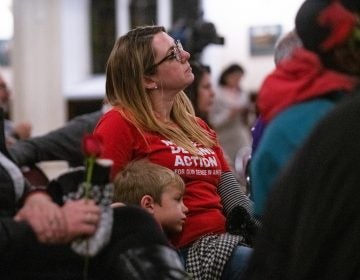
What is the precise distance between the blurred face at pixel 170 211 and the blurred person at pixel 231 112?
15.6 feet

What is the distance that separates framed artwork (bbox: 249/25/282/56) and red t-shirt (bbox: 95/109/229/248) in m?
6.62

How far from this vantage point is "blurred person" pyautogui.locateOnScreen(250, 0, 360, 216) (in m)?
2.10

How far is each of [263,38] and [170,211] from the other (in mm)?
7030

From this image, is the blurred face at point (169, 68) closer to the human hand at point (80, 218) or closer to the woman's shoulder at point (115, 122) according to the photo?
the woman's shoulder at point (115, 122)

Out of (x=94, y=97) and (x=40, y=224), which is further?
(x=94, y=97)

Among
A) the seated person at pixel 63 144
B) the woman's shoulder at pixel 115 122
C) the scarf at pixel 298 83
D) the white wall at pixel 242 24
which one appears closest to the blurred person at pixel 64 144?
the seated person at pixel 63 144

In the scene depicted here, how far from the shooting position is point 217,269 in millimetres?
3426

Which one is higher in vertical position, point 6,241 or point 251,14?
point 6,241

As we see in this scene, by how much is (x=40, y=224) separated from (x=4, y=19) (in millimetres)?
9244

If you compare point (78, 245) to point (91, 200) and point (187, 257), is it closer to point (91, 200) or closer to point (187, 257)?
point (91, 200)

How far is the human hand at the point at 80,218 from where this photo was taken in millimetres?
2463

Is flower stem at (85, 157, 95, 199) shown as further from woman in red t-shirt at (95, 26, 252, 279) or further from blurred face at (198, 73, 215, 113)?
blurred face at (198, 73, 215, 113)

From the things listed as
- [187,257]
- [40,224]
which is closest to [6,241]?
[40,224]

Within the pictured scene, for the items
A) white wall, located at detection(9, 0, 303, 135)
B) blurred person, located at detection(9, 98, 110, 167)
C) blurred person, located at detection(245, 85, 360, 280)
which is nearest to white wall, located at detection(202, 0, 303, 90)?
white wall, located at detection(9, 0, 303, 135)
